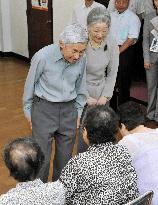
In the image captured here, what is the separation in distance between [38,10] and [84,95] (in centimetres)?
454

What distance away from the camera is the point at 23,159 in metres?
1.77

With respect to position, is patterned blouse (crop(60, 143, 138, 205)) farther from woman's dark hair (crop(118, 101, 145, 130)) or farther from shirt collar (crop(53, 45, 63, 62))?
shirt collar (crop(53, 45, 63, 62))

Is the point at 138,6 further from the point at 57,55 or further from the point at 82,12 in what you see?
the point at 57,55

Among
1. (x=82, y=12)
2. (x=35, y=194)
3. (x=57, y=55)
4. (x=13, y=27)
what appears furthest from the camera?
(x=13, y=27)

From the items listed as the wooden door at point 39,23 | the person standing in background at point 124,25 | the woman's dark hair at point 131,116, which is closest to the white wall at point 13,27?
the wooden door at point 39,23

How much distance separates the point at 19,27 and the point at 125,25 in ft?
11.5

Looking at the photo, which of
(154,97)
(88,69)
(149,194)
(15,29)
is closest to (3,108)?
(154,97)

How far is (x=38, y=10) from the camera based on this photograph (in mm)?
7000

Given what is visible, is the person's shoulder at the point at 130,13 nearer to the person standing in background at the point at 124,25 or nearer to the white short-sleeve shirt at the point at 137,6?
the person standing in background at the point at 124,25

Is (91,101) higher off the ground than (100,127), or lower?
lower

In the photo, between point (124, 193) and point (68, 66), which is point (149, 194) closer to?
point (124, 193)

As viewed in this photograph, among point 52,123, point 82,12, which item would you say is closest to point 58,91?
point 52,123

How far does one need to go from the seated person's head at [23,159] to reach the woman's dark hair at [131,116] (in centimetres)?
57

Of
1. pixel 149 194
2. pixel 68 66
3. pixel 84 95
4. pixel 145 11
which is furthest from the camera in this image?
pixel 145 11
